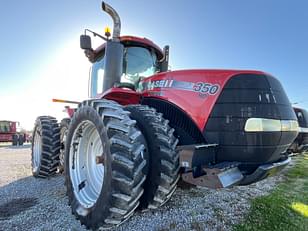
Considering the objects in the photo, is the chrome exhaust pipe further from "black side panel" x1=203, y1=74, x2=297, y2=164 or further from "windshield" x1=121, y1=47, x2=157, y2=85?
"black side panel" x1=203, y1=74, x2=297, y2=164

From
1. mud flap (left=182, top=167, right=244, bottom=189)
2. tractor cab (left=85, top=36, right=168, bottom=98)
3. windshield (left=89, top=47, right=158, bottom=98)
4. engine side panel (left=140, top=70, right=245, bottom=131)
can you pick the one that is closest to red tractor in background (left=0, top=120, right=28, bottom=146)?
tractor cab (left=85, top=36, right=168, bottom=98)

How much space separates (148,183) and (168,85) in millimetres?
1187

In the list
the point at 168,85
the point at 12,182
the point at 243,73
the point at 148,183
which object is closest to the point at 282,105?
the point at 243,73

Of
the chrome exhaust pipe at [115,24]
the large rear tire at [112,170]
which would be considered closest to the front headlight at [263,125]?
the large rear tire at [112,170]

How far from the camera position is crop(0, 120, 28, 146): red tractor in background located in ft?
67.4

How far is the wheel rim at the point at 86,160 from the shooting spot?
2.81m

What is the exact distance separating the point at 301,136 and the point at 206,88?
9.95 feet

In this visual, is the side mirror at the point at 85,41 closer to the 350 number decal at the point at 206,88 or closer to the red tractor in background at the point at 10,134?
the 350 number decal at the point at 206,88

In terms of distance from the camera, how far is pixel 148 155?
2268 mm

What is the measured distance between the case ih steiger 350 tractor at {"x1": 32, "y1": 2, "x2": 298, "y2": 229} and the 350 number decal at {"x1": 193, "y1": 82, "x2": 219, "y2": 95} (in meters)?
0.01

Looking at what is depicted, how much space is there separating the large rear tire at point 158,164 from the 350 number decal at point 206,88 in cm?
60

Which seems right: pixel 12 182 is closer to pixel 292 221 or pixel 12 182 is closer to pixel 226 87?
pixel 226 87

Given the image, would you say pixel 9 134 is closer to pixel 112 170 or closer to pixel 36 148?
pixel 36 148

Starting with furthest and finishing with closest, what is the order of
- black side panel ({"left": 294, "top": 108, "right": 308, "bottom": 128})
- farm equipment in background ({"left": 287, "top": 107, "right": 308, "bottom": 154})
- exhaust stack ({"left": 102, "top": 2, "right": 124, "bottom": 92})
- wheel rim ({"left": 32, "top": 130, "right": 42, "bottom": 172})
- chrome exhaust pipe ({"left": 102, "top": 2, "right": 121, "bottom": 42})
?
wheel rim ({"left": 32, "top": 130, "right": 42, "bottom": 172}) → black side panel ({"left": 294, "top": 108, "right": 308, "bottom": 128}) → farm equipment in background ({"left": 287, "top": 107, "right": 308, "bottom": 154}) → chrome exhaust pipe ({"left": 102, "top": 2, "right": 121, "bottom": 42}) → exhaust stack ({"left": 102, "top": 2, "right": 124, "bottom": 92})
